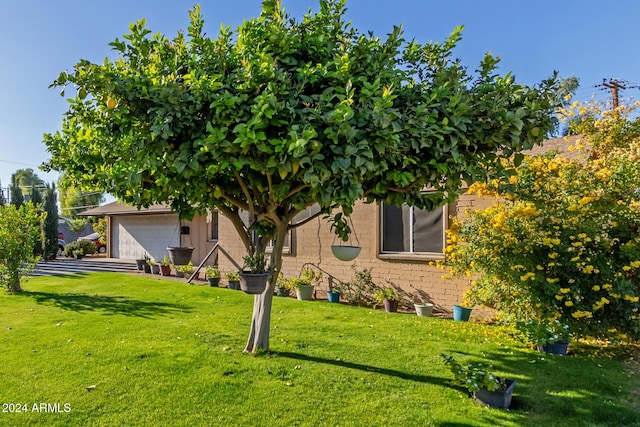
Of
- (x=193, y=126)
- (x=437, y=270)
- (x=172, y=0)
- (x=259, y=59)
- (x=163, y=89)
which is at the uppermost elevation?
(x=172, y=0)

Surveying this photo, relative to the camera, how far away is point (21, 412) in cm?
323

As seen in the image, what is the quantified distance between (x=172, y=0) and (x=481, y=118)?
546cm

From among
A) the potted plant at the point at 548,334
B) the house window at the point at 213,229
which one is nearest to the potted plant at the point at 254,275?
the potted plant at the point at 548,334

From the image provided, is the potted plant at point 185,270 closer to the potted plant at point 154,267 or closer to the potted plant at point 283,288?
the potted plant at point 154,267

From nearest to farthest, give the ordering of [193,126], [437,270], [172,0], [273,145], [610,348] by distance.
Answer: [273,145] → [193,126] → [610,348] → [172,0] → [437,270]

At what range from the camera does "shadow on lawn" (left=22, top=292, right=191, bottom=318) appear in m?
7.16

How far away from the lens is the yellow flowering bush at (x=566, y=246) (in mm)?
4922

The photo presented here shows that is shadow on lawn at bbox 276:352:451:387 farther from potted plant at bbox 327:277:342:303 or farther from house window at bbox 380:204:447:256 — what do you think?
potted plant at bbox 327:277:342:303

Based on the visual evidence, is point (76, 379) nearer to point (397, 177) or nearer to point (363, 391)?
point (363, 391)

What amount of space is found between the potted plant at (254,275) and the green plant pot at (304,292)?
15.8 ft

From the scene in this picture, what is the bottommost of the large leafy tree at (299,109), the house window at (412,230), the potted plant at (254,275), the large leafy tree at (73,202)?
the potted plant at (254,275)

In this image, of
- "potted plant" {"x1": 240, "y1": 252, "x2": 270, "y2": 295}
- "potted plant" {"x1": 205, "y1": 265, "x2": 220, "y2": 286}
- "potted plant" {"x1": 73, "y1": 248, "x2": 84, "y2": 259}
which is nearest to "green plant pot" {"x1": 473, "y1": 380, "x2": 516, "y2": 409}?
"potted plant" {"x1": 240, "y1": 252, "x2": 270, "y2": 295}

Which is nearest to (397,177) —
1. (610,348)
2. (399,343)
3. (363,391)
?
(363,391)

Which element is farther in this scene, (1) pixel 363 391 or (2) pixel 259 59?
(1) pixel 363 391
